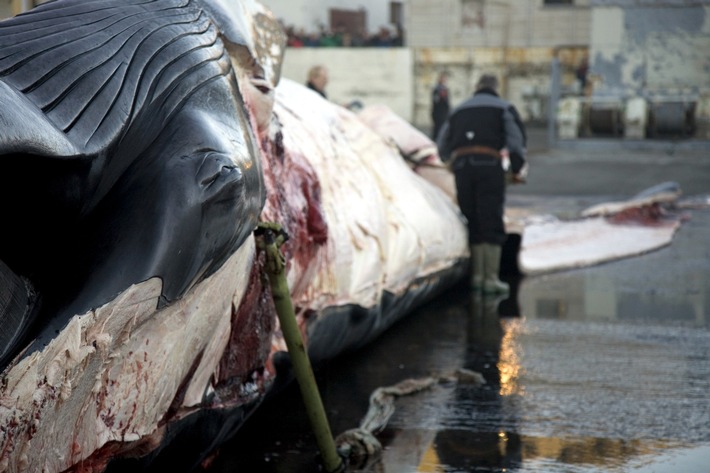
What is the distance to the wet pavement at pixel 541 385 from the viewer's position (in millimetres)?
4270

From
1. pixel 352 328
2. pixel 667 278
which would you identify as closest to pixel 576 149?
pixel 667 278

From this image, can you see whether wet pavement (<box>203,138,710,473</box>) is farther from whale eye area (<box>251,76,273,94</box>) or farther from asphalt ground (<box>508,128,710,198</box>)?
asphalt ground (<box>508,128,710,198</box>)

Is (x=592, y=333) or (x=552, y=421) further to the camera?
(x=592, y=333)

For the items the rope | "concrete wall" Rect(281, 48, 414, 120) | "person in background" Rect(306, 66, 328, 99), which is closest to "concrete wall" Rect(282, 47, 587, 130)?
"concrete wall" Rect(281, 48, 414, 120)

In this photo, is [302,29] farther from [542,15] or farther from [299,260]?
[299,260]

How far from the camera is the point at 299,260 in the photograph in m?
4.66

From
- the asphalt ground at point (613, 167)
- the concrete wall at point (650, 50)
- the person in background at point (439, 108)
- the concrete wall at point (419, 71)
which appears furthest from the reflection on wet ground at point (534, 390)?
the concrete wall at point (419, 71)

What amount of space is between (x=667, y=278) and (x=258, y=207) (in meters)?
5.28

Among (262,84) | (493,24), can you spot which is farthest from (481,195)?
(493,24)

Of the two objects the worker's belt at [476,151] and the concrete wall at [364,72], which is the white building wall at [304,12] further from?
the worker's belt at [476,151]

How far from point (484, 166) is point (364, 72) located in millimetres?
27037

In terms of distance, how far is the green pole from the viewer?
12.6 feet

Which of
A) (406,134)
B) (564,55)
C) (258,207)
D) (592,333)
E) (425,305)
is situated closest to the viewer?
(258,207)

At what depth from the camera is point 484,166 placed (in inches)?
313
